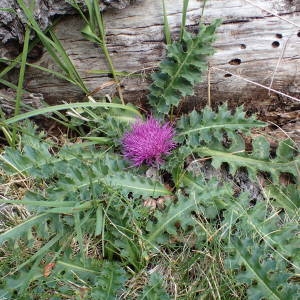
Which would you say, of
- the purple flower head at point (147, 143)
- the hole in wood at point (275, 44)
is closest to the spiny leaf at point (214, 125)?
the purple flower head at point (147, 143)

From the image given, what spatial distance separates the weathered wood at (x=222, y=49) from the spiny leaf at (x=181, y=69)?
0.10 metres

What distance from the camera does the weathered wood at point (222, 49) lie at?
298 cm

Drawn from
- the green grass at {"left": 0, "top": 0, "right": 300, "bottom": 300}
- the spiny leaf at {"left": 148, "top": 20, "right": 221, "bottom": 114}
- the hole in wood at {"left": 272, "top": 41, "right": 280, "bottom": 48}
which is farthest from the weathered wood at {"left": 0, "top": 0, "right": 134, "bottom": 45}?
the hole in wood at {"left": 272, "top": 41, "right": 280, "bottom": 48}

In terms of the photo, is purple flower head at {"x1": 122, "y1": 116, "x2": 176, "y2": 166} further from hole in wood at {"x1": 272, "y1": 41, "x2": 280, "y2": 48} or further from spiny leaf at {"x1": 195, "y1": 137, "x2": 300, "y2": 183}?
hole in wood at {"x1": 272, "y1": 41, "x2": 280, "y2": 48}

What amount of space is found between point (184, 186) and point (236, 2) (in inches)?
43.5

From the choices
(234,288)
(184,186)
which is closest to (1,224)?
(184,186)

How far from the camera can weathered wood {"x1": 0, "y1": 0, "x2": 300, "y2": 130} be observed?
2.98m

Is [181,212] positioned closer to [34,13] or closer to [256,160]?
[256,160]

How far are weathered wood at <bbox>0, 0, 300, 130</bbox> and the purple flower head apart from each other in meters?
0.35

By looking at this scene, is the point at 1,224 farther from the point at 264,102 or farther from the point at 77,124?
the point at 264,102

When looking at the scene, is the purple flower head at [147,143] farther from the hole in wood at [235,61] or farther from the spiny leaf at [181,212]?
the hole in wood at [235,61]

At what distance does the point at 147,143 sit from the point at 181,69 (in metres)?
0.49

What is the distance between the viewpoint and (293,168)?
2902 millimetres

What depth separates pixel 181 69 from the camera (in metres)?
3.04
